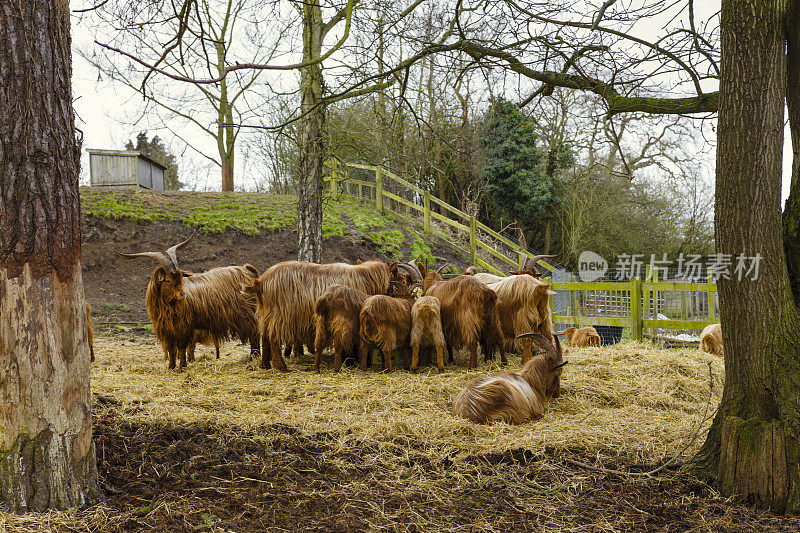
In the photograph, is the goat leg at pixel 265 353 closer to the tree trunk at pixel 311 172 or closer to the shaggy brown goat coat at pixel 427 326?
the shaggy brown goat coat at pixel 427 326

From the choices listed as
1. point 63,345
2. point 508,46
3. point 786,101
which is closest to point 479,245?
point 508,46

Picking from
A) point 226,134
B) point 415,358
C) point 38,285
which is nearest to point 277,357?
point 415,358

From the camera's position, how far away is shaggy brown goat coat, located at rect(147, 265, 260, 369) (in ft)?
21.9

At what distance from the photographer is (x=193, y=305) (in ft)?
22.4

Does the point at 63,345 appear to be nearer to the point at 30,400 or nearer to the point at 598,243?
the point at 30,400

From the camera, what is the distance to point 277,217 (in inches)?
674

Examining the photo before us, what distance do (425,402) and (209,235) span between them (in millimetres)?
12085

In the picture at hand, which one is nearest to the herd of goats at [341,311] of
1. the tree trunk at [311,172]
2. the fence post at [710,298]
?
the tree trunk at [311,172]

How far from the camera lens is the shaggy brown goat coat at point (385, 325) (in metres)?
6.27

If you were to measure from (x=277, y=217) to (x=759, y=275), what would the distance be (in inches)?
592

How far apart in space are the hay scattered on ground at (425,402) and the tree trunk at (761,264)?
72cm

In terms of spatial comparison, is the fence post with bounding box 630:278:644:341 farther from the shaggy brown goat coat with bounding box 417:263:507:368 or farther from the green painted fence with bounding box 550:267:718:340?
the shaggy brown goat coat with bounding box 417:263:507:368

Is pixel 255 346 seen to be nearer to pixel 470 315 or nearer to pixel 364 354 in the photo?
pixel 364 354

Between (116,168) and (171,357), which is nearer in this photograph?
(171,357)
